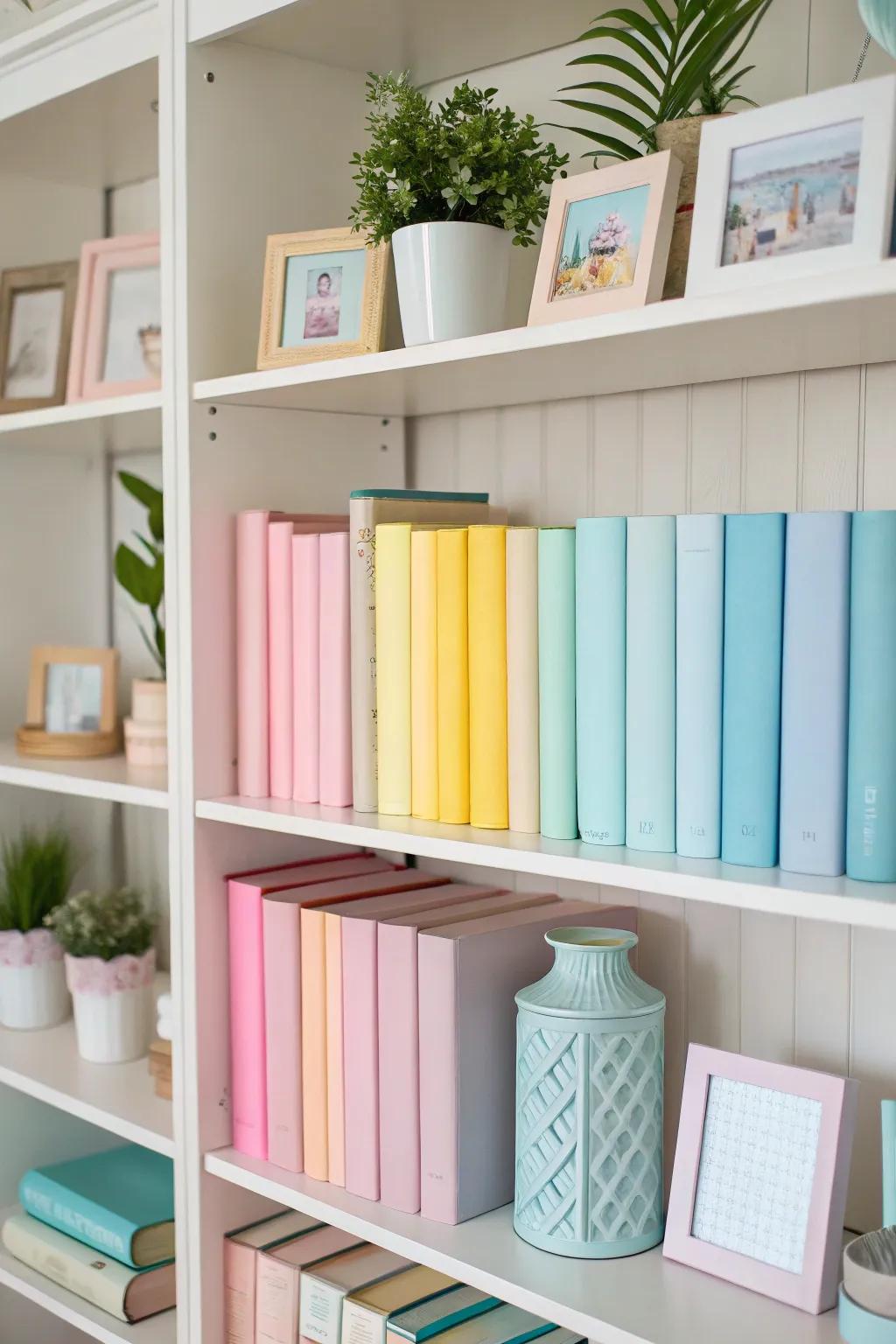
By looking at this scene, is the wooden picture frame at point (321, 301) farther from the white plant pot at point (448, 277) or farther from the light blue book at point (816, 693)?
the light blue book at point (816, 693)

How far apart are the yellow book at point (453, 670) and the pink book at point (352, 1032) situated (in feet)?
0.54

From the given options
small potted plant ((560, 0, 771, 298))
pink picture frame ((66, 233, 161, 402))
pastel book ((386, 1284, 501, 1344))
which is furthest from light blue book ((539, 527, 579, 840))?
pink picture frame ((66, 233, 161, 402))

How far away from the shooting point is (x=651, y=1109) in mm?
1131

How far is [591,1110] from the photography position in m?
1.10

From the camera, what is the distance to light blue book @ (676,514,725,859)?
999 mm

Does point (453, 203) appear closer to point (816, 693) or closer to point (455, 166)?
point (455, 166)

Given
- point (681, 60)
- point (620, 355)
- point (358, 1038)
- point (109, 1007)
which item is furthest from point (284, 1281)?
point (681, 60)

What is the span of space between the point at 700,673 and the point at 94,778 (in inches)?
31.9

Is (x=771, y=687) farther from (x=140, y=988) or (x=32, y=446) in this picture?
(x=32, y=446)

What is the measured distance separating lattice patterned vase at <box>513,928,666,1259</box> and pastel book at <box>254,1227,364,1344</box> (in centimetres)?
30

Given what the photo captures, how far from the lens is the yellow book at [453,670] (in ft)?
3.83

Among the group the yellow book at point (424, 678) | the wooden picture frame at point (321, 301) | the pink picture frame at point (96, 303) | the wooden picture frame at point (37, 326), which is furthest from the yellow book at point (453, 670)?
the wooden picture frame at point (37, 326)

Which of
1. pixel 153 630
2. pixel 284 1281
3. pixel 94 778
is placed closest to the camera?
pixel 284 1281

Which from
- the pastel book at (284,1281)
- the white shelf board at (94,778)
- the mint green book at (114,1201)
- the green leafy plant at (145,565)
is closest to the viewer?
the pastel book at (284,1281)
